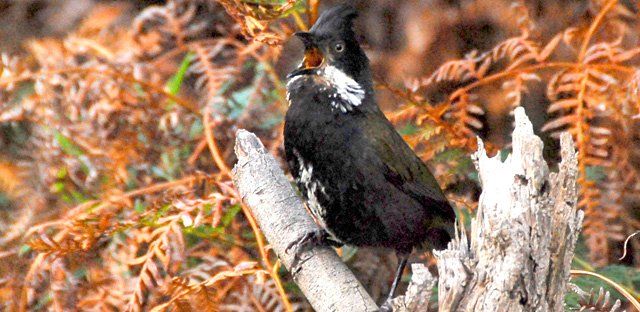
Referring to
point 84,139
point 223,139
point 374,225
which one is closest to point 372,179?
point 374,225

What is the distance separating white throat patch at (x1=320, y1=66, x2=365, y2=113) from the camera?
8.93 ft

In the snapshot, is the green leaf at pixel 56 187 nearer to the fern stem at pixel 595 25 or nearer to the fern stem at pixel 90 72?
the fern stem at pixel 90 72

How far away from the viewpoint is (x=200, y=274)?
315 centimetres

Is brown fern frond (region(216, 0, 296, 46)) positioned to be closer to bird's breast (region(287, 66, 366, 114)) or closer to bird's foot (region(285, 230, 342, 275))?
bird's breast (region(287, 66, 366, 114))

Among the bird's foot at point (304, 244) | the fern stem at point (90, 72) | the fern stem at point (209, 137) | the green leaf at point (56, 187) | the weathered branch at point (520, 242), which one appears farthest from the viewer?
the green leaf at point (56, 187)

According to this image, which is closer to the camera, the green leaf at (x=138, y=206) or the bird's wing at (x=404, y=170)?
the bird's wing at (x=404, y=170)

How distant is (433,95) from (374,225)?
152 centimetres

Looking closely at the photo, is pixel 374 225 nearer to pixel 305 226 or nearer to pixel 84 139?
pixel 305 226

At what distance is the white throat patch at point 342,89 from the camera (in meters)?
2.72

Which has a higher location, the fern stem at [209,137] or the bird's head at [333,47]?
the bird's head at [333,47]

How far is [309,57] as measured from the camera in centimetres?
281

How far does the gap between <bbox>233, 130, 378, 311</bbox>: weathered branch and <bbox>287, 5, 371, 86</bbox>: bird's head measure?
0.92 ft

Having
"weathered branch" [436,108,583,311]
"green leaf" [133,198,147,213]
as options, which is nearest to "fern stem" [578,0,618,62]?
"weathered branch" [436,108,583,311]

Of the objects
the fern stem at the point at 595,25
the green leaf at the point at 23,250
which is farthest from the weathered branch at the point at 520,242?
the green leaf at the point at 23,250
